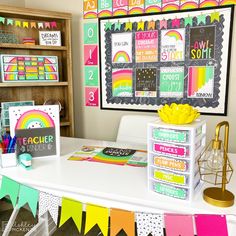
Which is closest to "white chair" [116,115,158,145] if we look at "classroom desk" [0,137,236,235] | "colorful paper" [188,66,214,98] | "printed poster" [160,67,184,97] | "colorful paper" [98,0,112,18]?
"printed poster" [160,67,184,97]

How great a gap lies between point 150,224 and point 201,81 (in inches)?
57.7

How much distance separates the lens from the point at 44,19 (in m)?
2.48

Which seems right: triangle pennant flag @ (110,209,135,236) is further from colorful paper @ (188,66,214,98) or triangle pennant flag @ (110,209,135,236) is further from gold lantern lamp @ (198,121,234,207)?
colorful paper @ (188,66,214,98)

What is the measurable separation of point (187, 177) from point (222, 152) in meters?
0.18

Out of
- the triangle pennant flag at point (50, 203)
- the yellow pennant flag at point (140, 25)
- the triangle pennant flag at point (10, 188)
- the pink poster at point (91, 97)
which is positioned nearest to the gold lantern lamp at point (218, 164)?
the triangle pennant flag at point (50, 203)

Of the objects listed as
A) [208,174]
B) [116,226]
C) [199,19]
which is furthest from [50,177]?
[199,19]

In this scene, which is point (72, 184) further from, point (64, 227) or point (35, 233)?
point (64, 227)

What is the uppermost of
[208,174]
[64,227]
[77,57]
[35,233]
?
[77,57]

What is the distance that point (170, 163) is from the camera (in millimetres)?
1057

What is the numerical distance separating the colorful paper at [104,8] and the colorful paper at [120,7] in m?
0.05

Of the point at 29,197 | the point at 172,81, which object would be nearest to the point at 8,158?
the point at 29,197

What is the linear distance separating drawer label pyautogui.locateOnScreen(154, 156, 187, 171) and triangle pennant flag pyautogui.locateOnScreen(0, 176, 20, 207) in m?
0.68

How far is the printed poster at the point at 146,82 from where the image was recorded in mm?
2326

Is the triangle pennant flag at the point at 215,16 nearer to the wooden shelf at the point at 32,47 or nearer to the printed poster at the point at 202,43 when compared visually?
the printed poster at the point at 202,43
